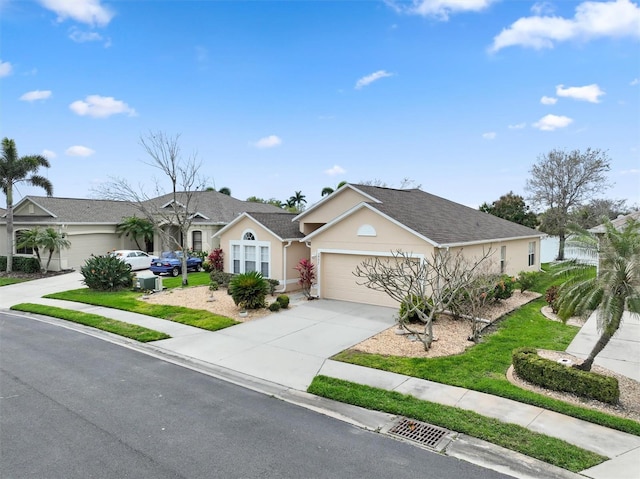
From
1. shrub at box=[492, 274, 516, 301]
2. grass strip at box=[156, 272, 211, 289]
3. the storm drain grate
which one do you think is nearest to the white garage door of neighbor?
shrub at box=[492, 274, 516, 301]

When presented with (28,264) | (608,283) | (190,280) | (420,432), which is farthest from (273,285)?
(28,264)

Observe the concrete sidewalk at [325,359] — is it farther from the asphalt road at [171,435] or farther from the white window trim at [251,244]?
the white window trim at [251,244]

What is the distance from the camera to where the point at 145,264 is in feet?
92.8

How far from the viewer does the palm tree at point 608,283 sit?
7.86 m

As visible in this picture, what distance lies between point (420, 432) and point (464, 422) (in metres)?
0.82

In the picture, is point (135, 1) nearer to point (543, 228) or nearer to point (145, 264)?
point (145, 264)

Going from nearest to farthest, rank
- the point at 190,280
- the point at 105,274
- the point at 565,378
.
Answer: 1. the point at 565,378
2. the point at 105,274
3. the point at 190,280

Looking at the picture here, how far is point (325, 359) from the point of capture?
10.5 metres

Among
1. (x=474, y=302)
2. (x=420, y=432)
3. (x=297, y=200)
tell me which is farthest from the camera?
(x=297, y=200)

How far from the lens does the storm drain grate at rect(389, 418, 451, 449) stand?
659cm

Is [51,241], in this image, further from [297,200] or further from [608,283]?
[297,200]

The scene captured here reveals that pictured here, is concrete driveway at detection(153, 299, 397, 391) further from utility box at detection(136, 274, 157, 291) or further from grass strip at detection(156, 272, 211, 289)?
grass strip at detection(156, 272, 211, 289)

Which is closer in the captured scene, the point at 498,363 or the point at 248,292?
the point at 498,363

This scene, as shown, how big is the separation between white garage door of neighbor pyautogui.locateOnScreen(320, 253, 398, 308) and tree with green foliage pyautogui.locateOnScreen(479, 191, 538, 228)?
2914 centimetres
